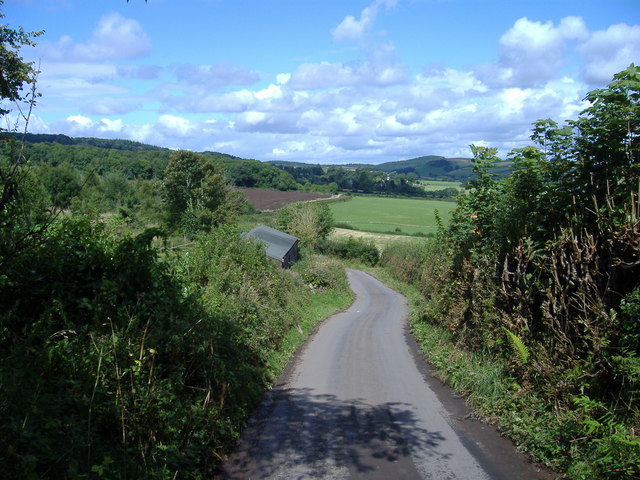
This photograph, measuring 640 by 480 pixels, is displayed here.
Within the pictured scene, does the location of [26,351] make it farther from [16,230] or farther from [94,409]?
[16,230]

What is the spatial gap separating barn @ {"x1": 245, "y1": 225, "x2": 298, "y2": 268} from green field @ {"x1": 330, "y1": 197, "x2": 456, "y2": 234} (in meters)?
34.0

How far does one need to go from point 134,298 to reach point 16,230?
2.13 metres

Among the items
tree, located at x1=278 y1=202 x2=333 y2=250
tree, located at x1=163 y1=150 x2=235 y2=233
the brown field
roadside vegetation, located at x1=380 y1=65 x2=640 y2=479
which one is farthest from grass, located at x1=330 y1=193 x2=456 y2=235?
roadside vegetation, located at x1=380 y1=65 x2=640 y2=479

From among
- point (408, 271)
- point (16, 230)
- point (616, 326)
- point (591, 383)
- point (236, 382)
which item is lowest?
point (408, 271)

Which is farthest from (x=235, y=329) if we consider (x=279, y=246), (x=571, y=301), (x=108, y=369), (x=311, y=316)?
(x=279, y=246)

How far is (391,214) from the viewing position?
93750 millimetres

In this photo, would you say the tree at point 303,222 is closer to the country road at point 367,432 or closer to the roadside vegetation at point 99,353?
the country road at point 367,432

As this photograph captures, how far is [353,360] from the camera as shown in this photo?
14.2m

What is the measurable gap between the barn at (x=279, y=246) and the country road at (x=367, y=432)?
20.8m

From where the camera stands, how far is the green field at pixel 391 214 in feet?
262

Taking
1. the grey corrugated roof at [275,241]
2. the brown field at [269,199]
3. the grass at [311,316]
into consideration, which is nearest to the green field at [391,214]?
the brown field at [269,199]

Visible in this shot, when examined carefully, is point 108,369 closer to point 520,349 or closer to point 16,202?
point 16,202

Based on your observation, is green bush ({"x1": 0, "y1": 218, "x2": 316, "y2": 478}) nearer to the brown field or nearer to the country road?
the country road

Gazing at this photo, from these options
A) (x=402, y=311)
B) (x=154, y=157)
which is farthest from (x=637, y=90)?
(x=154, y=157)
